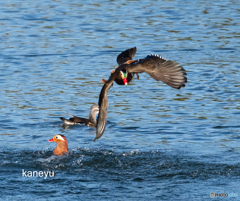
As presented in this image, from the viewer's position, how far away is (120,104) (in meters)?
14.6

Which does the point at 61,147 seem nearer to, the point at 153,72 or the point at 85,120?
the point at 85,120

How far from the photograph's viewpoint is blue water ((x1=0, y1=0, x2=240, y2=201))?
32.1 feet

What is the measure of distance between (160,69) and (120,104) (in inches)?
220

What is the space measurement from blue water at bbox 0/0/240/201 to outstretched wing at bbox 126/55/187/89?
1937 mm

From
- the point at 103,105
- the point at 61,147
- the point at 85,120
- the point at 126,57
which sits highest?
the point at 126,57

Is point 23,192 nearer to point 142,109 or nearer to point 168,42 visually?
point 142,109

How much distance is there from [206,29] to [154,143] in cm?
1122

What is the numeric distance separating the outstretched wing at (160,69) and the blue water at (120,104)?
194 cm

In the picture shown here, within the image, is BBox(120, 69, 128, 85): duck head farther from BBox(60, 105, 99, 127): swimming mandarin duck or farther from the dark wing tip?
BBox(60, 105, 99, 127): swimming mandarin duck

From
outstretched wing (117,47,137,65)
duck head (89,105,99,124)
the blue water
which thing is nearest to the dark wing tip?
outstretched wing (117,47,137,65)

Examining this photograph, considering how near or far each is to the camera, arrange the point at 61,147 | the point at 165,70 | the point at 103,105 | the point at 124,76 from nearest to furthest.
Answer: the point at 124,76 < the point at 165,70 < the point at 103,105 < the point at 61,147

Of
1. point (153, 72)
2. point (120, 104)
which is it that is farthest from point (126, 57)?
point (120, 104)

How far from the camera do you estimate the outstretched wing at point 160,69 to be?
350 inches

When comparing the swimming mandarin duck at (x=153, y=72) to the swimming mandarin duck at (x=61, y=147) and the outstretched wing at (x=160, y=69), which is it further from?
the swimming mandarin duck at (x=61, y=147)
